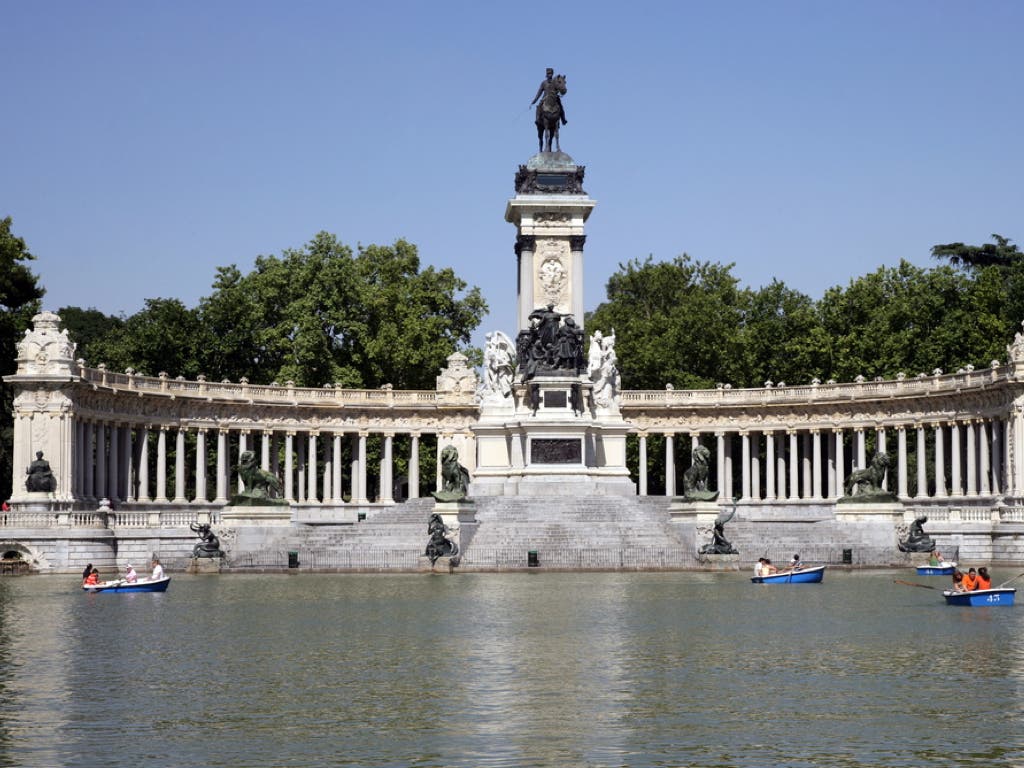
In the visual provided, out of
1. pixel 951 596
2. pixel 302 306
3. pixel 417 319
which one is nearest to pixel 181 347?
pixel 302 306

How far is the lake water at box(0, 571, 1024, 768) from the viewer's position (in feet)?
69.9

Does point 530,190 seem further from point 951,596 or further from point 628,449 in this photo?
point 951,596

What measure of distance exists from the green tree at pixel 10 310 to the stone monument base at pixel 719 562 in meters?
40.7

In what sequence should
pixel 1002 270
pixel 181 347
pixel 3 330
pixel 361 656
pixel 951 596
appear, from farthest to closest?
pixel 1002 270, pixel 181 347, pixel 3 330, pixel 951 596, pixel 361 656

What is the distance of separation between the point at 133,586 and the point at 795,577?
19.6 metres

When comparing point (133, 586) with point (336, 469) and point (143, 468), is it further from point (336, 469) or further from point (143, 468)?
point (336, 469)

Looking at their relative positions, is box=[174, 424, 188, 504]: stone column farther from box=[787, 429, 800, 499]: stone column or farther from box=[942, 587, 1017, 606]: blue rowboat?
box=[942, 587, 1017, 606]: blue rowboat

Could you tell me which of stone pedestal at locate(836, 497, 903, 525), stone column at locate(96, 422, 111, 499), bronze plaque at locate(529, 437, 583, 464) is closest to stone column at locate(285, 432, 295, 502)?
stone column at locate(96, 422, 111, 499)

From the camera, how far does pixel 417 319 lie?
107m

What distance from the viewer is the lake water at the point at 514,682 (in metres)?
21.3

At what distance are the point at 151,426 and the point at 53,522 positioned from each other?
23.9m

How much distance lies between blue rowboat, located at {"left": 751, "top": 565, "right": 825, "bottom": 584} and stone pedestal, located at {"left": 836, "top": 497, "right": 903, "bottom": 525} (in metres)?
15.3

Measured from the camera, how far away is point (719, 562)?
58.8 meters

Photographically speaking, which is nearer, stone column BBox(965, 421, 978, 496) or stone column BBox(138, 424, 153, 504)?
stone column BBox(138, 424, 153, 504)
